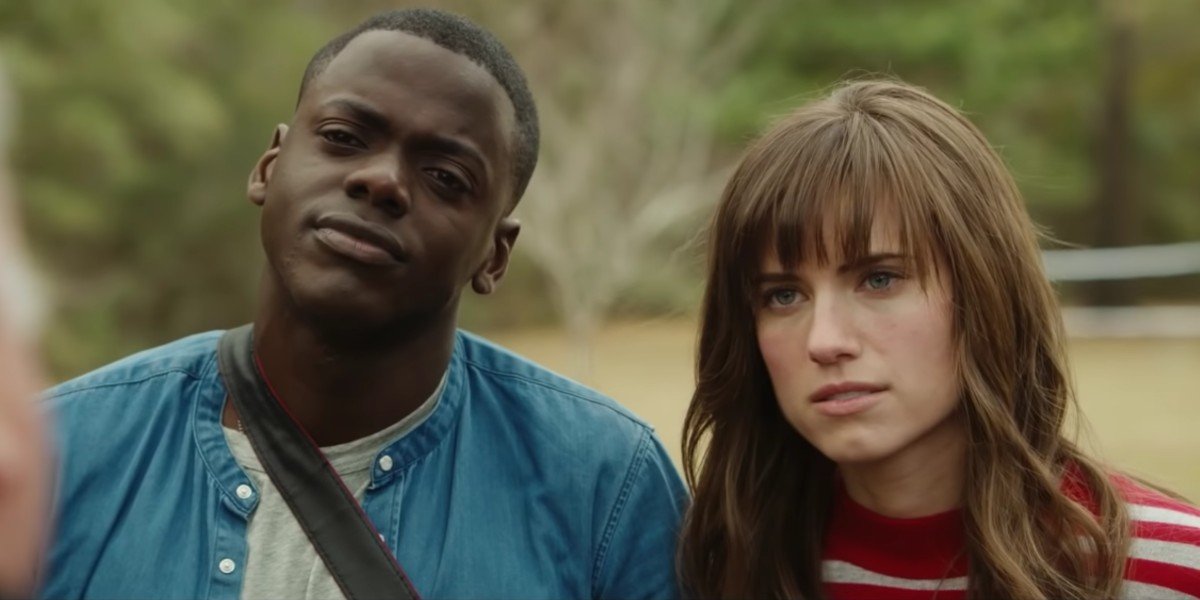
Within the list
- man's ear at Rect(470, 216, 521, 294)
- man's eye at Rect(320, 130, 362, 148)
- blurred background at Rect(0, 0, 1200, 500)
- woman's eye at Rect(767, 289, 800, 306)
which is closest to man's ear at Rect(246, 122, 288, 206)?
man's eye at Rect(320, 130, 362, 148)

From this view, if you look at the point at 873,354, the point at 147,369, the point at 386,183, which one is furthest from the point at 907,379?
the point at 147,369

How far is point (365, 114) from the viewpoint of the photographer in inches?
108

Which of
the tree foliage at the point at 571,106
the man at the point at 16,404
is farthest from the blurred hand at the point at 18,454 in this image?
the tree foliage at the point at 571,106

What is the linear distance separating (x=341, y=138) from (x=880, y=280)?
3.34 feet

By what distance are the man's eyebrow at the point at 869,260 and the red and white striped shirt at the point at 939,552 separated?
482 millimetres

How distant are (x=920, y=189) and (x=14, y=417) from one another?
2.01 metres

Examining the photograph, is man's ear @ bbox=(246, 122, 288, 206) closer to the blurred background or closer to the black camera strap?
the black camera strap

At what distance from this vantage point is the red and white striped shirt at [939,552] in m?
2.54

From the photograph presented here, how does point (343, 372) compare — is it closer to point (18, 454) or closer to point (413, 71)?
point (413, 71)

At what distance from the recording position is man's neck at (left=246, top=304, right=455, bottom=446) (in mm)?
2715

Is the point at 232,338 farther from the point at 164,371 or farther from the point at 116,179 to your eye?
the point at 116,179

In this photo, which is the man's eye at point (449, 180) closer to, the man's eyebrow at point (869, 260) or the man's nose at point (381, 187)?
the man's nose at point (381, 187)

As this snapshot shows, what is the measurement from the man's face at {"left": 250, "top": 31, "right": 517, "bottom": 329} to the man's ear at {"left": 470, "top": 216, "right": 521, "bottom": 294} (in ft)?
0.15

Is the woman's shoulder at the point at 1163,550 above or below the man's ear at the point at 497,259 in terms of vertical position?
below
